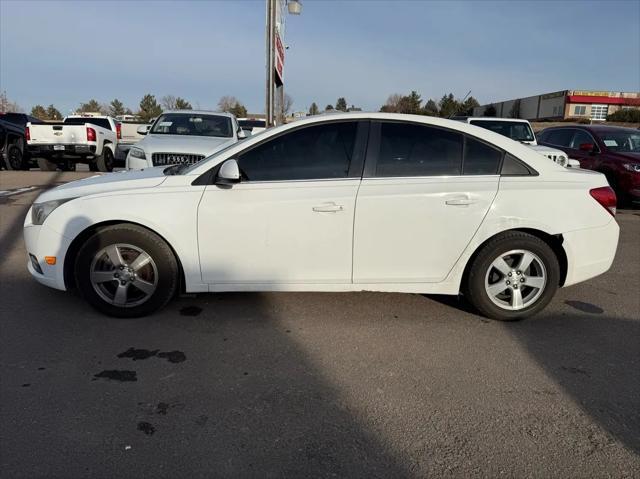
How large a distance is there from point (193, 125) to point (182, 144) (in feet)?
5.63

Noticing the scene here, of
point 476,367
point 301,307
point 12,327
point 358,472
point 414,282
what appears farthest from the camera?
point 301,307

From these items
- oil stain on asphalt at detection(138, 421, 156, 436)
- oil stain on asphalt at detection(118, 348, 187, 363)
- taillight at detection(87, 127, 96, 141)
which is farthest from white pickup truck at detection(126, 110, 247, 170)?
taillight at detection(87, 127, 96, 141)

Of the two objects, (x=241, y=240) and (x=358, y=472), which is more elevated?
(x=241, y=240)

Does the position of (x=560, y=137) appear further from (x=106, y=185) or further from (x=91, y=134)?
(x=91, y=134)

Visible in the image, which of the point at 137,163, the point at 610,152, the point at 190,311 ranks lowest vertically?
the point at 190,311

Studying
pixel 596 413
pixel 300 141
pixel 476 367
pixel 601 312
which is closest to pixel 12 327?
pixel 300 141

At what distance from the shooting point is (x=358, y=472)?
2.29 meters

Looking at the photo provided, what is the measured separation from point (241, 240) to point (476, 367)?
6.38ft

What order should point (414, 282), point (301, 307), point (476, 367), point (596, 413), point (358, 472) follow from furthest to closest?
1. point (301, 307)
2. point (414, 282)
3. point (476, 367)
4. point (596, 413)
5. point (358, 472)

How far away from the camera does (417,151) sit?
3.97m

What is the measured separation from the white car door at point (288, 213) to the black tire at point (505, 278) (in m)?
1.04

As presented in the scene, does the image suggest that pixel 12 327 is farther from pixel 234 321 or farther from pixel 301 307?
pixel 301 307

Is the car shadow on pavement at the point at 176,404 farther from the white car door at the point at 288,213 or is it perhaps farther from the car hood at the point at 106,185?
the car hood at the point at 106,185

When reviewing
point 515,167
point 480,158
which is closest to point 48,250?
point 480,158
